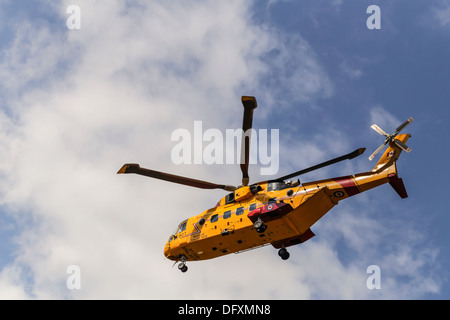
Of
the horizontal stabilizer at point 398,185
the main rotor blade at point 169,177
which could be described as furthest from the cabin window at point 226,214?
the horizontal stabilizer at point 398,185

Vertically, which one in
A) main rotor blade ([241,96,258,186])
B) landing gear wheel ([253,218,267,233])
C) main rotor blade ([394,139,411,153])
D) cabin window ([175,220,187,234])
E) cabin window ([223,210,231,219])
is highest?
main rotor blade ([241,96,258,186])

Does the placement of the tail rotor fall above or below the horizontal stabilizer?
above

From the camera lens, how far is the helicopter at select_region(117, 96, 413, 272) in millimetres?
33594

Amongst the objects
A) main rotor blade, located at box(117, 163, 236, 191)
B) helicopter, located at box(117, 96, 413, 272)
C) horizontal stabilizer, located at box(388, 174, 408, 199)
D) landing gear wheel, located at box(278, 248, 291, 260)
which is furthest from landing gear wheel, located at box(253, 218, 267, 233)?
horizontal stabilizer, located at box(388, 174, 408, 199)

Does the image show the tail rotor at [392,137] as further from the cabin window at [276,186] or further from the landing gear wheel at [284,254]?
the landing gear wheel at [284,254]

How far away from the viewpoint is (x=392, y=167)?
109ft

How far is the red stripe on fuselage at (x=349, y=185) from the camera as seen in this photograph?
111 ft

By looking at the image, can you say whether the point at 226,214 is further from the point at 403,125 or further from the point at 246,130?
the point at 403,125

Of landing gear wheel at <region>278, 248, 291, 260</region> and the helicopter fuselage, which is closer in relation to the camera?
the helicopter fuselage

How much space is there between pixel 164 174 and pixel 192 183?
2.26 m

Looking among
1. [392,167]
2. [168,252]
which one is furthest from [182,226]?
[392,167]

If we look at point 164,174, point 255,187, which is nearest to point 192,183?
point 164,174

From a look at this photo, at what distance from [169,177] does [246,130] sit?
7.30 meters

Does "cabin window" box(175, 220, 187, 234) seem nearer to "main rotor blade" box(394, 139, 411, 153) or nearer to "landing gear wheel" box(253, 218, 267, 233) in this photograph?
"landing gear wheel" box(253, 218, 267, 233)
